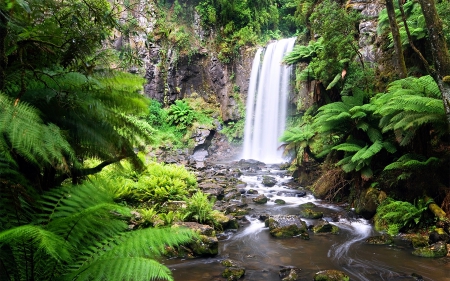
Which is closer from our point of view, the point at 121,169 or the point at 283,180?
the point at 121,169

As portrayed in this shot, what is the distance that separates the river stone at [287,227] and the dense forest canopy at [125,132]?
1.22 metres

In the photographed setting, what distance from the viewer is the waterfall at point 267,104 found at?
17.1m

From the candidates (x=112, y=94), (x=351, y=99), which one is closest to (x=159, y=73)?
(x=351, y=99)

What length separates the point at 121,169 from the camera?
7.79 ft

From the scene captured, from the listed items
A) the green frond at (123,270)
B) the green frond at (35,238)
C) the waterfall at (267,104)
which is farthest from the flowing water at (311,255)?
the waterfall at (267,104)

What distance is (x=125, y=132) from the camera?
2.30 metres

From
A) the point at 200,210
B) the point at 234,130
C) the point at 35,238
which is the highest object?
the point at 234,130

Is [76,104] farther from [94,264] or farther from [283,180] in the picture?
[283,180]

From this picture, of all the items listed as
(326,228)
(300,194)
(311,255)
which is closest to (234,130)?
(300,194)

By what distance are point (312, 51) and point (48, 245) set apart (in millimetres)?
9735

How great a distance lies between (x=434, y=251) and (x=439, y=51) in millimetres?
2929

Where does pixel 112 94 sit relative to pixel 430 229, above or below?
above

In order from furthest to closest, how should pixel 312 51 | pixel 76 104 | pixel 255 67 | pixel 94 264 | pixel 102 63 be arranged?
1. pixel 255 67
2. pixel 312 51
3. pixel 102 63
4. pixel 76 104
5. pixel 94 264

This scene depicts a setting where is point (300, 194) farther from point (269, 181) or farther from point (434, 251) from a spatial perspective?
point (434, 251)
